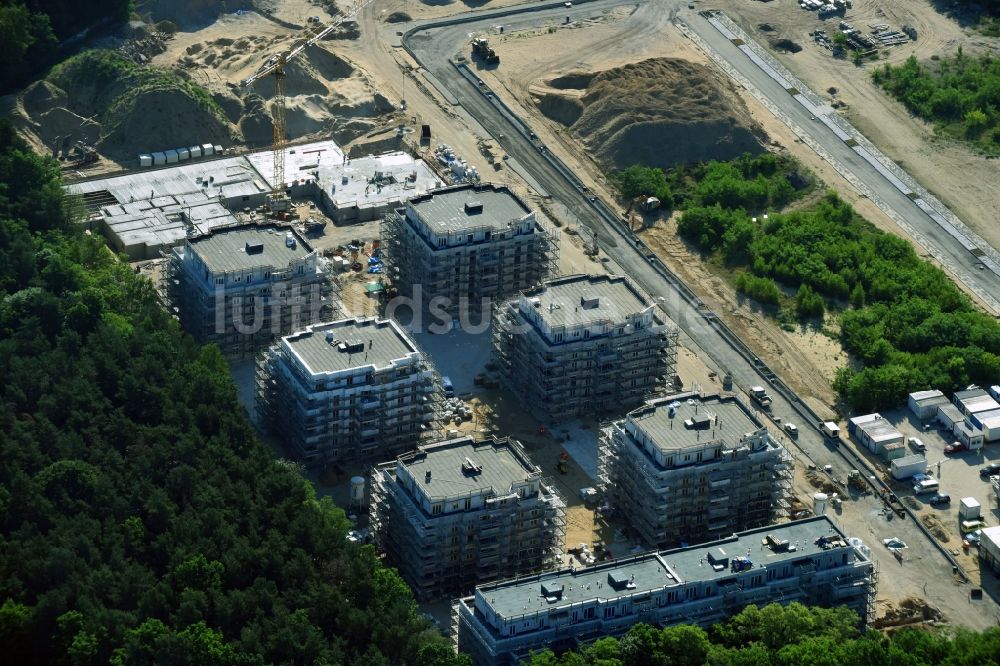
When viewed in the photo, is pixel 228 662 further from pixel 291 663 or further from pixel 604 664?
pixel 604 664

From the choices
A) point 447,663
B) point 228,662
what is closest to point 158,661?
point 228,662

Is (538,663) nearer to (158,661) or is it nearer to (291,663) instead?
(291,663)

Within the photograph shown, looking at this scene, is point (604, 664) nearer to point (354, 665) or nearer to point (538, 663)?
point (538, 663)

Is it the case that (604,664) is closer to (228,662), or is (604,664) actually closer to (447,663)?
(447,663)

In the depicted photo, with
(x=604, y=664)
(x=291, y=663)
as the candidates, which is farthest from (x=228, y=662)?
(x=604, y=664)

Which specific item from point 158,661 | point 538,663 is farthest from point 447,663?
point 158,661

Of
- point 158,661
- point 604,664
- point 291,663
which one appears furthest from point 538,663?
point 158,661

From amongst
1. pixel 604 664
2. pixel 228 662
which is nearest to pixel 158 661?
pixel 228 662
